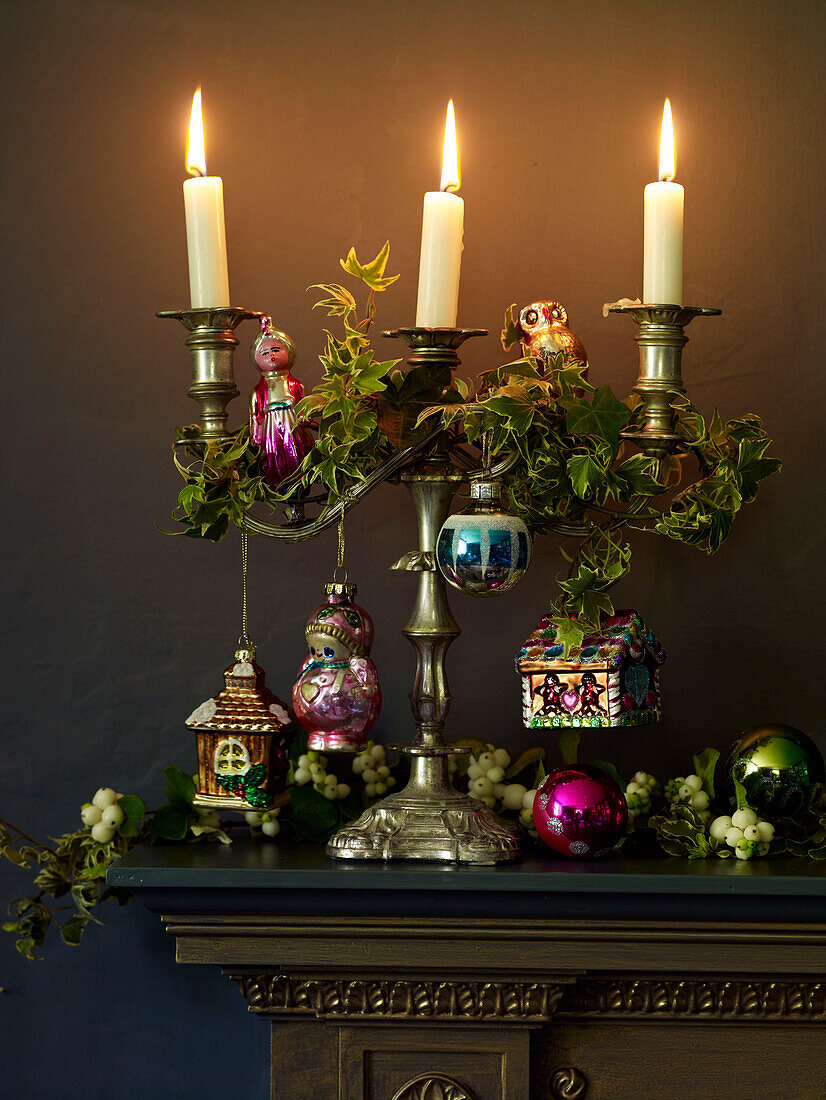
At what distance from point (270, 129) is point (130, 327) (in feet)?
0.72

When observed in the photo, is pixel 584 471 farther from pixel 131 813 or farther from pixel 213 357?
pixel 131 813

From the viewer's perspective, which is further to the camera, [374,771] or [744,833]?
[374,771]

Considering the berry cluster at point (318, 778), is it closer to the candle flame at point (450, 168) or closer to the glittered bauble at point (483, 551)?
the glittered bauble at point (483, 551)

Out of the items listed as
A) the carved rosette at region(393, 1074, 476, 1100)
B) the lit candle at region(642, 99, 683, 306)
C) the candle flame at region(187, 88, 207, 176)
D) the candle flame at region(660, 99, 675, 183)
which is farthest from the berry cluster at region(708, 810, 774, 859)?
the candle flame at region(187, 88, 207, 176)

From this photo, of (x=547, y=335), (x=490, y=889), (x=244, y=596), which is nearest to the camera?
(x=490, y=889)

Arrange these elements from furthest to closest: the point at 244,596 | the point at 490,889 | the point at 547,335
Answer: the point at 244,596
the point at 547,335
the point at 490,889

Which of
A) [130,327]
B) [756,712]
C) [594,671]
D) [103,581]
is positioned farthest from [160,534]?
[756,712]

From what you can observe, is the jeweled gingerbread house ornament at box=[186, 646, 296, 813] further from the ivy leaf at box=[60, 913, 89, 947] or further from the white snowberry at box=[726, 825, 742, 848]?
the white snowberry at box=[726, 825, 742, 848]

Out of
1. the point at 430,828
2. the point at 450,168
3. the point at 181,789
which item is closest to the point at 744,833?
the point at 430,828

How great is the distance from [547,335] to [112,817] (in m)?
0.51

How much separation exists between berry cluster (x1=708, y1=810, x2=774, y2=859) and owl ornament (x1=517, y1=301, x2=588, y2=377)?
1.15 feet

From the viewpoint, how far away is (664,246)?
0.84m

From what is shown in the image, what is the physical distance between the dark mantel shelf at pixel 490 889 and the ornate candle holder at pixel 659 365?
1.01 feet

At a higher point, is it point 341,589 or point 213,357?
point 213,357
